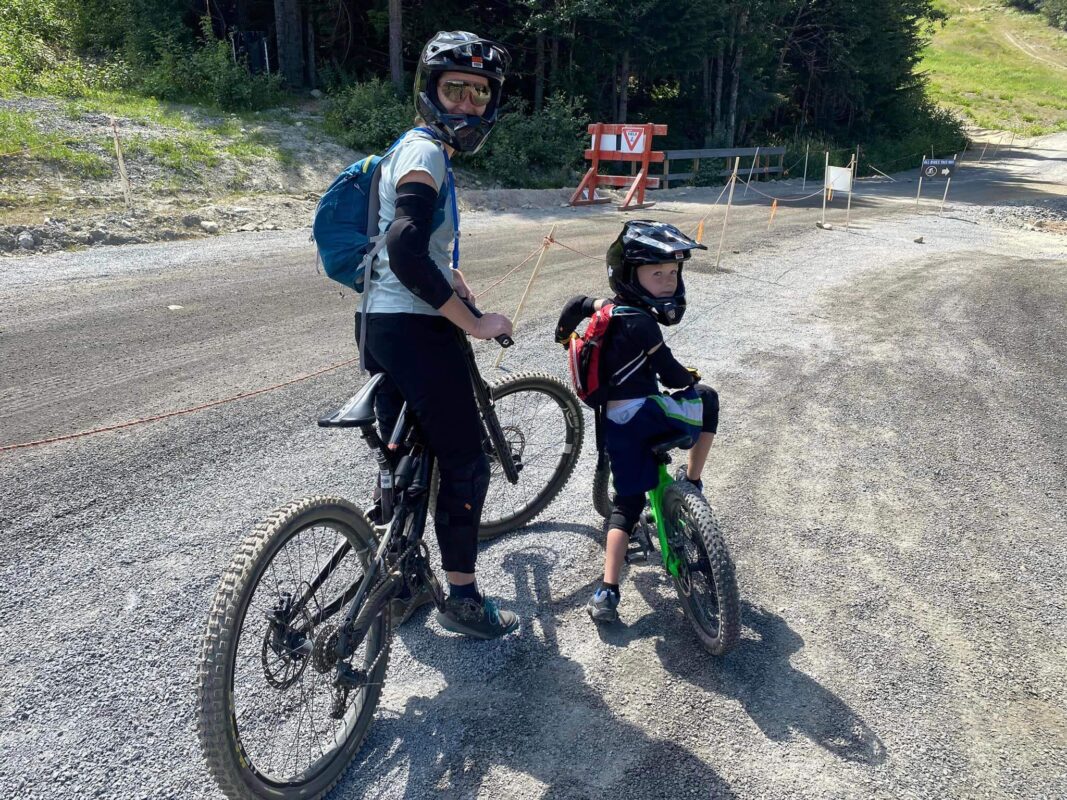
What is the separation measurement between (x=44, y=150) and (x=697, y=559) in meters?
14.6

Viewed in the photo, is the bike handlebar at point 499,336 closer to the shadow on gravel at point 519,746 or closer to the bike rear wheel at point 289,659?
the bike rear wheel at point 289,659

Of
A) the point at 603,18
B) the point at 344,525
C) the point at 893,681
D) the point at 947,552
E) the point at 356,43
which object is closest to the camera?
the point at 344,525

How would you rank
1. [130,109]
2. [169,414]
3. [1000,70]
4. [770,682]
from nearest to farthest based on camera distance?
[770,682] → [169,414] → [130,109] → [1000,70]

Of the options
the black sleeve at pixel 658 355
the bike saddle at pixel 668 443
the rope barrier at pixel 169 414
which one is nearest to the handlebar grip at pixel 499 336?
the black sleeve at pixel 658 355

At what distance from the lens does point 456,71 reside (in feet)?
9.15

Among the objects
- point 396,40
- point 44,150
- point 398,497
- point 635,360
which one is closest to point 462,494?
point 398,497

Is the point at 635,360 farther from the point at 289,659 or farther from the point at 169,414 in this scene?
the point at 169,414

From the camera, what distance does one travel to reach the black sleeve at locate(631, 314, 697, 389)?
3.35 meters

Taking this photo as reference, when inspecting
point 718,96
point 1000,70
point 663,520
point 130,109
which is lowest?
point 663,520

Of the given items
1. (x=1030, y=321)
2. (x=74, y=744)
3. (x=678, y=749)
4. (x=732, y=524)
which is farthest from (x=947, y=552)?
(x=1030, y=321)

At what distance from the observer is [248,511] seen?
14.5 feet

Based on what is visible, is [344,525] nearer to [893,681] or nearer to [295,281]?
[893,681]

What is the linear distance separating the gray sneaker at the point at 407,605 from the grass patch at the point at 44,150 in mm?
13105

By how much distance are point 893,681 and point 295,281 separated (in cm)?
860
